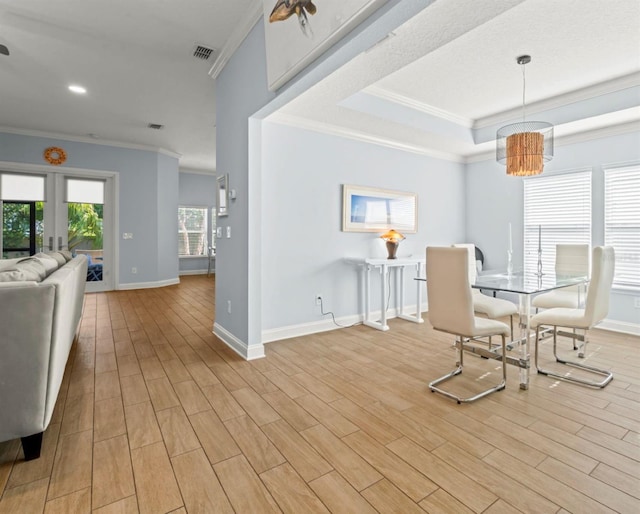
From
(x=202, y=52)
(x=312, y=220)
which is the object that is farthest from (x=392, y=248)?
(x=202, y=52)

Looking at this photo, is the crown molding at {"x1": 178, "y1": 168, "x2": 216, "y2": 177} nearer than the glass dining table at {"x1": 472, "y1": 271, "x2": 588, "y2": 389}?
No

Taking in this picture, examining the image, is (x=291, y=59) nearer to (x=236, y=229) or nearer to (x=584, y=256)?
(x=236, y=229)

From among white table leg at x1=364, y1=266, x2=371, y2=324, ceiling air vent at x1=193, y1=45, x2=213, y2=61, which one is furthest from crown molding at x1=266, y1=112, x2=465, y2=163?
white table leg at x1=364, y1=266, x2=371, y2=324

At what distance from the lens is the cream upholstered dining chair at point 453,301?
228 cm

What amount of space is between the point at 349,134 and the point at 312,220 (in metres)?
1.22

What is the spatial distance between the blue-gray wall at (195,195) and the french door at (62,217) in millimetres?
2711

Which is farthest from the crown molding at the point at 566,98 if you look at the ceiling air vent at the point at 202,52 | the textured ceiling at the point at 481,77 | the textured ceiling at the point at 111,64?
the ceiling air vent at the point at 202,52

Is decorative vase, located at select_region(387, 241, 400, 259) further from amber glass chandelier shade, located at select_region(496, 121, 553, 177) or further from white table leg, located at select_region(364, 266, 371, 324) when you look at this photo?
amber glass chandelier shade, located at select_region(496, 121, 553, 177)

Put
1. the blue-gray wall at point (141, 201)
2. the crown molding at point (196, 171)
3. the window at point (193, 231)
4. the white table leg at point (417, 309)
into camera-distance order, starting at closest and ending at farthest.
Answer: the white table leg at point (417, 309)
the blue-gray wall at point (141, 201)
the crown molding at point (196, 171)
the window at point (193, 231)

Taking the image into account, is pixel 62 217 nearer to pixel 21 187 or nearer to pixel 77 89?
pixel 21 187

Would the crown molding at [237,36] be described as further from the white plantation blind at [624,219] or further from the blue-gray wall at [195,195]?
the blue-gray wall at [195,195]

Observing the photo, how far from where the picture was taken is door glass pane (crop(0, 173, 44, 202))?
567 cm

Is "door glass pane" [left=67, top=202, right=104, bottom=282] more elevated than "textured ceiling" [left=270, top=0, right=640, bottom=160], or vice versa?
"textured ceiling" [left=270, top=0, right=640, bottom=160]

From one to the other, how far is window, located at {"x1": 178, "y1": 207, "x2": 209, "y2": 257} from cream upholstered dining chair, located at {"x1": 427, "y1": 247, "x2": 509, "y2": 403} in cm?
819
